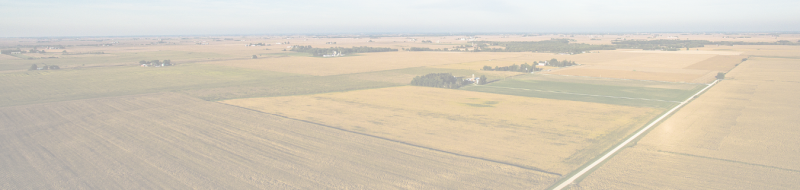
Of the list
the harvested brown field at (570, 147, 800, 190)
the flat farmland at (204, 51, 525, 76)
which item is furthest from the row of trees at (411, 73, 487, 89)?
the harvested brown field at (570, 147, 800, 190)

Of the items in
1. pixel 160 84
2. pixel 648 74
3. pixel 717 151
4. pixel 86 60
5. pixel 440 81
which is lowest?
pixel 160 84

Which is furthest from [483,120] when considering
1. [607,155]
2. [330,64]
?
→ [330,64]

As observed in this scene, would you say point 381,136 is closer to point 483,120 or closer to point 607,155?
point 483,120

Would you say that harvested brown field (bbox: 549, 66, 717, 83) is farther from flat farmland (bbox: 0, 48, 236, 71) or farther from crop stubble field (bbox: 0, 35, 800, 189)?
flat farmland (bbox: 0, 48, 236, 71)

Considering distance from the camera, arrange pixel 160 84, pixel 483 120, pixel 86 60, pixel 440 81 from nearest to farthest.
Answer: pixel 483 120, pixel 440 81, pixel 160 84, pixel 86 60

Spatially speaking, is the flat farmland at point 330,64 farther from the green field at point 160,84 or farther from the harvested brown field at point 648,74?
the harvested brown field at point 648,74

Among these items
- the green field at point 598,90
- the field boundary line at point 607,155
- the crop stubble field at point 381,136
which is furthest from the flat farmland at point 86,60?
the field boundary line at point 607,155
